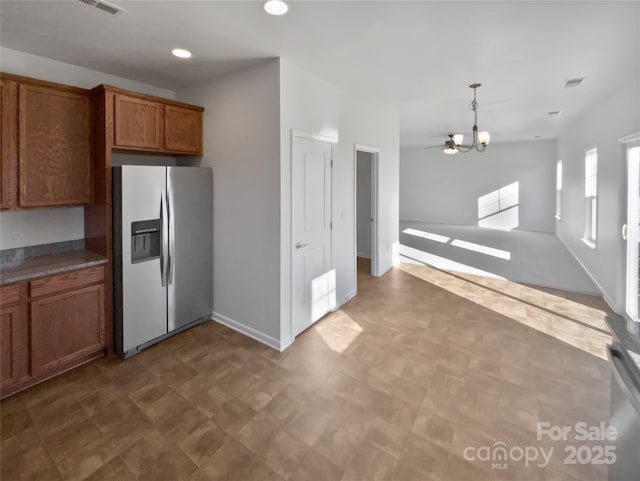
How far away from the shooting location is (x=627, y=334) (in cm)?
126

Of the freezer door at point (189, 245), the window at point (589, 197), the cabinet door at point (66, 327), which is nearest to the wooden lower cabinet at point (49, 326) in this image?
the cabinet door at point (66, 327)

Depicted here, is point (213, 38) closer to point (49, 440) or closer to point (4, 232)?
point (4, 232)

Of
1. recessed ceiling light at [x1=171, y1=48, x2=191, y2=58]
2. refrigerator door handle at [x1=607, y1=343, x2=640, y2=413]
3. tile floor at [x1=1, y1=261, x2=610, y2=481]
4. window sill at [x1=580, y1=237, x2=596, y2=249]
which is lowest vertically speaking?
tile floor at [x1=1, y1=261, x2=610, y2=481]

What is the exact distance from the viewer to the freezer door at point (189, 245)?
10.6 ft

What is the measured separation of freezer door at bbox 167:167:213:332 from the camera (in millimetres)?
3242

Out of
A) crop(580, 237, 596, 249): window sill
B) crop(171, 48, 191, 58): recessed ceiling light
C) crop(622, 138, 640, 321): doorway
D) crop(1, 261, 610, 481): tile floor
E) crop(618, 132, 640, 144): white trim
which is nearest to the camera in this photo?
crop(1, 261, 610, 481): tile floor

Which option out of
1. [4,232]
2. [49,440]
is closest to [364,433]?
[49,440]

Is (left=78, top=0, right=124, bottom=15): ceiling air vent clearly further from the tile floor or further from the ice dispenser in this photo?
the tile floor

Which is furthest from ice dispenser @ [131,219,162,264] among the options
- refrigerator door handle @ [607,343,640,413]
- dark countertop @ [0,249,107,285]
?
refrigerator door handle @ [607,343,640,413]

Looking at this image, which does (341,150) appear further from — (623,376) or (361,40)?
(623,376)

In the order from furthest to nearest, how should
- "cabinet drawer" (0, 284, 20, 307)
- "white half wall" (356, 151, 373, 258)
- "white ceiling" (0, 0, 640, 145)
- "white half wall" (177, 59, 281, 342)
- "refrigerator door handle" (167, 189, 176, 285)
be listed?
"white half wall" (356, 151, 373, 258) < "refrigerator door handle" (167, 189, 176, 285) < "white half wall" (177, 59, 281, 342) < "cabinet drawer" (0, 284, 20, 307) < "white ceiling" (0, 0, 640, 145)

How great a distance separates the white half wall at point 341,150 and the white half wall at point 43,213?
204 centimetres

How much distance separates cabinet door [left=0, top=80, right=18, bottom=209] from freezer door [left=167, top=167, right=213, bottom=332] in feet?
3.73

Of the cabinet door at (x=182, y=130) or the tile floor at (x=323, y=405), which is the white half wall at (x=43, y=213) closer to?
the cabinet door at (x=182, y=130)
